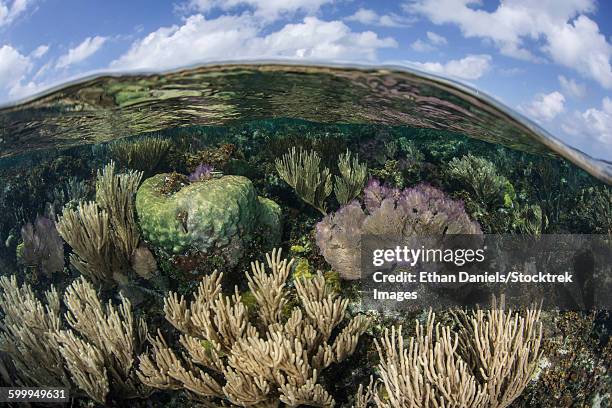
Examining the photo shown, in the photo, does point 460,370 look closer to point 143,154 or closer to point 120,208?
point 120,208

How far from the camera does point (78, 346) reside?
453cm

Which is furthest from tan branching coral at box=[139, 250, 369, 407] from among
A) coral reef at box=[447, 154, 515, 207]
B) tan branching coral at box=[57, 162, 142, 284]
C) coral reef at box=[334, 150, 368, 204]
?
coral reef at box=[447, 154, 515, 207]

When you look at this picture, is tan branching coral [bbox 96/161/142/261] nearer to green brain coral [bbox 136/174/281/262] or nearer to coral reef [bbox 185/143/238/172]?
green brain coral [bbox 136/174/281/262]

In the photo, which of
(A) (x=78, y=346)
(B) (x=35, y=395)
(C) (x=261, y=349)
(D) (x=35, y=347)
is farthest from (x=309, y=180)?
(B) (x=35, y=395)

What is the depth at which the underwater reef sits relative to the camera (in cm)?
384

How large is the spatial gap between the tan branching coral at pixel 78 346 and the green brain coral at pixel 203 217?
121cm

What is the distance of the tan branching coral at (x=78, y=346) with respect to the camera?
452 cm

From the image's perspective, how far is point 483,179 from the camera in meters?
8.46

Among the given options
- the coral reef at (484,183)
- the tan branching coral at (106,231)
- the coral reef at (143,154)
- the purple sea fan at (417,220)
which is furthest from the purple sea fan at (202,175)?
the coral reef at (484,183)

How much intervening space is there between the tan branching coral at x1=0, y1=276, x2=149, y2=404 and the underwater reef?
0.02m

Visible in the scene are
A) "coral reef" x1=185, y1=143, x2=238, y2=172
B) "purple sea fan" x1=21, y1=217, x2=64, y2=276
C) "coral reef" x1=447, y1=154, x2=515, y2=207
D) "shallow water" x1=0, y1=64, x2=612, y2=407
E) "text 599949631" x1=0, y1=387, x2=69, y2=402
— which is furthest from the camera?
"coral reef" x1=185, y1=143, x2=238, y2=172

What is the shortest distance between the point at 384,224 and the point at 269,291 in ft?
6.79

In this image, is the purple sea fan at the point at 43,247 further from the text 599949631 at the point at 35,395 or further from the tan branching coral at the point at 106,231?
the text 599949631 at the point at 35,395

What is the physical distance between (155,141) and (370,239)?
6056 mm
